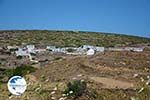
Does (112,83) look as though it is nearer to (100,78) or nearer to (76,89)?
(100,78)

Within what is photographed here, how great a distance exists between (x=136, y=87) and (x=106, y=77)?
7.29ft

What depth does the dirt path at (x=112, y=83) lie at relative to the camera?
2017 centimetres

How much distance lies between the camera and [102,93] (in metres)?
19.0

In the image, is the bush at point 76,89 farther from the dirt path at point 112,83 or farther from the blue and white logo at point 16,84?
the blue and white logo at point 16,84

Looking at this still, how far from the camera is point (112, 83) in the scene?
815 inches

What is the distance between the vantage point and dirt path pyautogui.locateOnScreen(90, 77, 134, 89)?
20172mm

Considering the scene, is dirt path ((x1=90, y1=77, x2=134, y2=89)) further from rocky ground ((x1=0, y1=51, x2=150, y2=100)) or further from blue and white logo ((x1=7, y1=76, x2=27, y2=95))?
blue and white logo ((x1=7, y1=76, x2=27, y2=95))

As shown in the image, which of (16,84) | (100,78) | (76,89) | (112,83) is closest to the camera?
(76,89)

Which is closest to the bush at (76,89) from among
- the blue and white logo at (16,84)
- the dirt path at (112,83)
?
the dirt path at (112,83)

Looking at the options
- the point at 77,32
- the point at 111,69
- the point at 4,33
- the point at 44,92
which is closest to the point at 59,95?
the point at 44,92

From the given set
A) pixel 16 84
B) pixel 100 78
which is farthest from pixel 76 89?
pixel 100 78

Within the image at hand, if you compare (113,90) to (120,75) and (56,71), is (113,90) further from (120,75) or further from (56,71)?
(56,71)

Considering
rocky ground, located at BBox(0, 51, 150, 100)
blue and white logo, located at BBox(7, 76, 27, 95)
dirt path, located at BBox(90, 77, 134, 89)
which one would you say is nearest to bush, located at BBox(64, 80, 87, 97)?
rocky ground, located at BBox(0, 51, 150, 100)

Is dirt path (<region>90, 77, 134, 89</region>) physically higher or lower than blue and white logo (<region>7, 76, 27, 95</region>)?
lower
